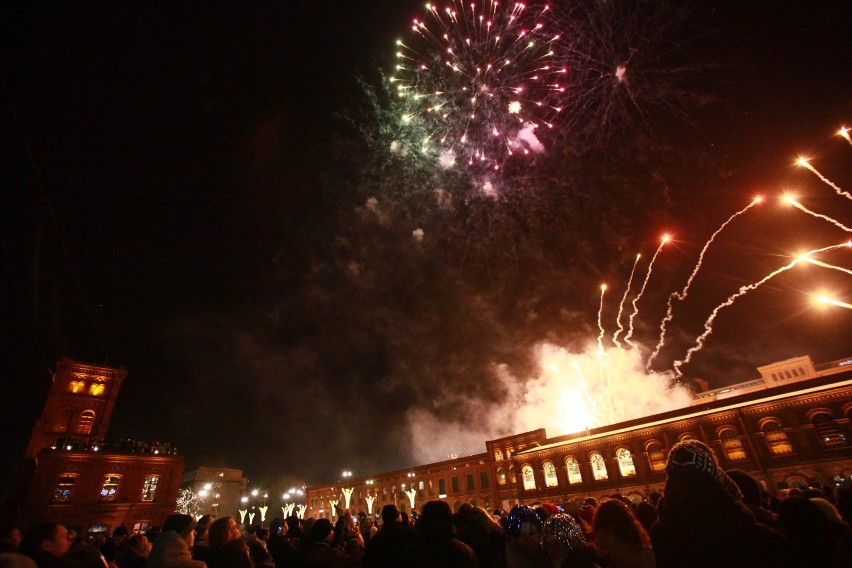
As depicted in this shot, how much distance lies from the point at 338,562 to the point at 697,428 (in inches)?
1220

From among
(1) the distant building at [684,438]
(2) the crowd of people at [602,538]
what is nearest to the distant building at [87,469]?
(1) the distant building at [684,438]

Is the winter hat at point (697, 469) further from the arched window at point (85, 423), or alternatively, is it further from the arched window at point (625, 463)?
the arched window at point (85, 423)

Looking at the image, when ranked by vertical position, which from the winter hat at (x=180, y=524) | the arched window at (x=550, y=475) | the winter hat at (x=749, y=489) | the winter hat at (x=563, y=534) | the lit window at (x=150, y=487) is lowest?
the winter hat at (x=563, y=534)

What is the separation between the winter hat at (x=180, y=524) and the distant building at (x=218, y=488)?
292ft

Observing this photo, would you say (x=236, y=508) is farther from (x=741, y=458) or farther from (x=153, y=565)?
(x=153, y=565)

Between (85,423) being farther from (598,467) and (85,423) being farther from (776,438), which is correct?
(776,438)

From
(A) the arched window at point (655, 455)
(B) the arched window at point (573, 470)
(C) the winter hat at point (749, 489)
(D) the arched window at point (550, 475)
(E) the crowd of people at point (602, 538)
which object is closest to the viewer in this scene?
(E) the crowd of people at point (602, 538)

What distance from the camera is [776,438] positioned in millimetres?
24609

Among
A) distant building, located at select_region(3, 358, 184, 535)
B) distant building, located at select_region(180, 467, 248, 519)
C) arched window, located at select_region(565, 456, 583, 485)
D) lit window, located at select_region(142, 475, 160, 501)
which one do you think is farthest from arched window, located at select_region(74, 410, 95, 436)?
distant building, located at select_region(180, 467, 248, 519)

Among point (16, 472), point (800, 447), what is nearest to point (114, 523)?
point (16, 472)

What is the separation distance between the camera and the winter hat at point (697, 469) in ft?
8.42

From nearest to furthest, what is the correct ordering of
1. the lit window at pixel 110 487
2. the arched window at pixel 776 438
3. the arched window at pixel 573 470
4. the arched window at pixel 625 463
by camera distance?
the arched window at pixel 776 438 → the lit window at pixel 110 487 → the arched window at pixel 625 463 → the arched window at pixel 573 470

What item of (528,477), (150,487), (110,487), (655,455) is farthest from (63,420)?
(655,455)

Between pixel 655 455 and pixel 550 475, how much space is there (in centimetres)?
950
